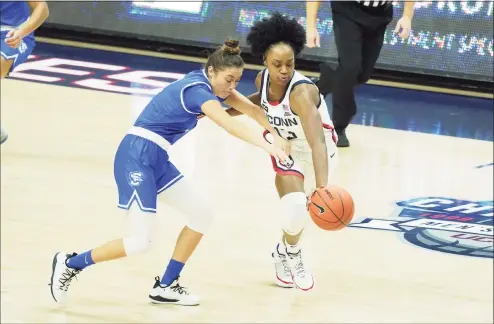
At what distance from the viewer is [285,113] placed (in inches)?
228

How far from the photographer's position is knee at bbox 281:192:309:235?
233 inches

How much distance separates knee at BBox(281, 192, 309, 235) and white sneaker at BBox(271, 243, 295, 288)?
1.27ft

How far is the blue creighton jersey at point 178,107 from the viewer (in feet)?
17.6

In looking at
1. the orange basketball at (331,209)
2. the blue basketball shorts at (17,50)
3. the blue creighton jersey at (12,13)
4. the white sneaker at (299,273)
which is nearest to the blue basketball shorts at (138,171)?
the orange basketball at (331,209)

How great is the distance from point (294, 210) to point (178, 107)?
884 mm

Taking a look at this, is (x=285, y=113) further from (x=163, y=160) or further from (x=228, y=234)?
(x=228, y=234)

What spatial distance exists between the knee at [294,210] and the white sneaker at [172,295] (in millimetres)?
622

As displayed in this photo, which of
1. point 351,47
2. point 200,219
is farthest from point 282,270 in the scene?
point 351,47

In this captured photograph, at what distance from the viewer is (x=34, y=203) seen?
24.9ft

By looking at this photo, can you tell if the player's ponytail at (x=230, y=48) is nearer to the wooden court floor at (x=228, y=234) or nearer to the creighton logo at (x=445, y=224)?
the wooden court floor at (x=228, y=234)

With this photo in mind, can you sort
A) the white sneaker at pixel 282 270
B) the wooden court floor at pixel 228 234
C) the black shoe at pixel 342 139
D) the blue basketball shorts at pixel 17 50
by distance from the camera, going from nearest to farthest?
the wooden court floor at pixel 228 234
the white sneaker at pixel 282 270
the blue basketball shorts at pixel 17 50
the black shoe at pixel 342 139

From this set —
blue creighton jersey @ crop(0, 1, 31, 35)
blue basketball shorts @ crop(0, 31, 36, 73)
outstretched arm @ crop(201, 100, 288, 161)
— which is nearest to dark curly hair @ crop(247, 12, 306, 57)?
outstretched arm @ crop(201, 100, 288, 161)

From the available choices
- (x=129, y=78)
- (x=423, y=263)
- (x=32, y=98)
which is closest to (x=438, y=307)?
(x=423, y=263)

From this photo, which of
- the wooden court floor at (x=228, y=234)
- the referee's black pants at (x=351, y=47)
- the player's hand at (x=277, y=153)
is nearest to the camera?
the player's hand at (x=277, y=153)
